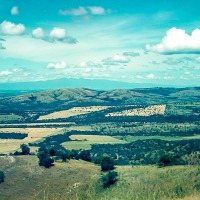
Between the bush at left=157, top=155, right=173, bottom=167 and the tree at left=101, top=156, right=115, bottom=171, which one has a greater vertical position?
the bush at left=157, top=155, right=173, bottom=167

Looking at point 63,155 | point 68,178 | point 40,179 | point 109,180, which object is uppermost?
point 109,180

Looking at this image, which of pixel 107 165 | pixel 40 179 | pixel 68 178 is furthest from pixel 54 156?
pixel 107 165

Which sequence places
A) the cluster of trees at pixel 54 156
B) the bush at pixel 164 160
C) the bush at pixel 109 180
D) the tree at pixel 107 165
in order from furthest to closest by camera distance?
the cluster of trees at pixel 54 156 → the tree at pixel 107 165 → the bush at pixel 164 160 → the bush at pixel 109 180

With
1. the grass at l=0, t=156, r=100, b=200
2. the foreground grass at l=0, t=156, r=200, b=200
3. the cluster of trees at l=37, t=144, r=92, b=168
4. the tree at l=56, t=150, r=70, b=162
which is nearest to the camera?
the foreground grass at l=0, t=156, r=200, b=200

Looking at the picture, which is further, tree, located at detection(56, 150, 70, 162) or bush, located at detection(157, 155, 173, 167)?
tree, located at detection(56, 150, 70, 162)

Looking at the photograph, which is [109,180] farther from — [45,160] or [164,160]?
[45,160]

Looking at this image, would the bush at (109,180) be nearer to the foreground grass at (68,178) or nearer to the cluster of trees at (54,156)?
the foreground grass at (68,178)

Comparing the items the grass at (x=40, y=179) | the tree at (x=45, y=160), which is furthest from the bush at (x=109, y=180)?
the tree at (x=45, y=160)

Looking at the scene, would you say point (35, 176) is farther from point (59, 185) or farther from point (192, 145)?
point (192, 145)

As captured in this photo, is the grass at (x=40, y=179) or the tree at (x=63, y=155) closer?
the grass at (x=40, y=179)

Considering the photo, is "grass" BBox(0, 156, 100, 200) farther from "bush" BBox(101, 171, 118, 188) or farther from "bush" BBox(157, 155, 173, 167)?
"bush" BBox(157, 155, 173, 167)

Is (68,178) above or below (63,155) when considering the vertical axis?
below

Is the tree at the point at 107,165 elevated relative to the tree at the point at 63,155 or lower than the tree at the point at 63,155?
elevated

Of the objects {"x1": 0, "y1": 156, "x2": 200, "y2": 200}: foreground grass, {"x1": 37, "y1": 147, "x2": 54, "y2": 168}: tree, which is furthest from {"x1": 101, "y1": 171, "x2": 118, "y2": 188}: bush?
{"x1": 37, "y1": 147, "x2": 54, "y2": 168}: tree
